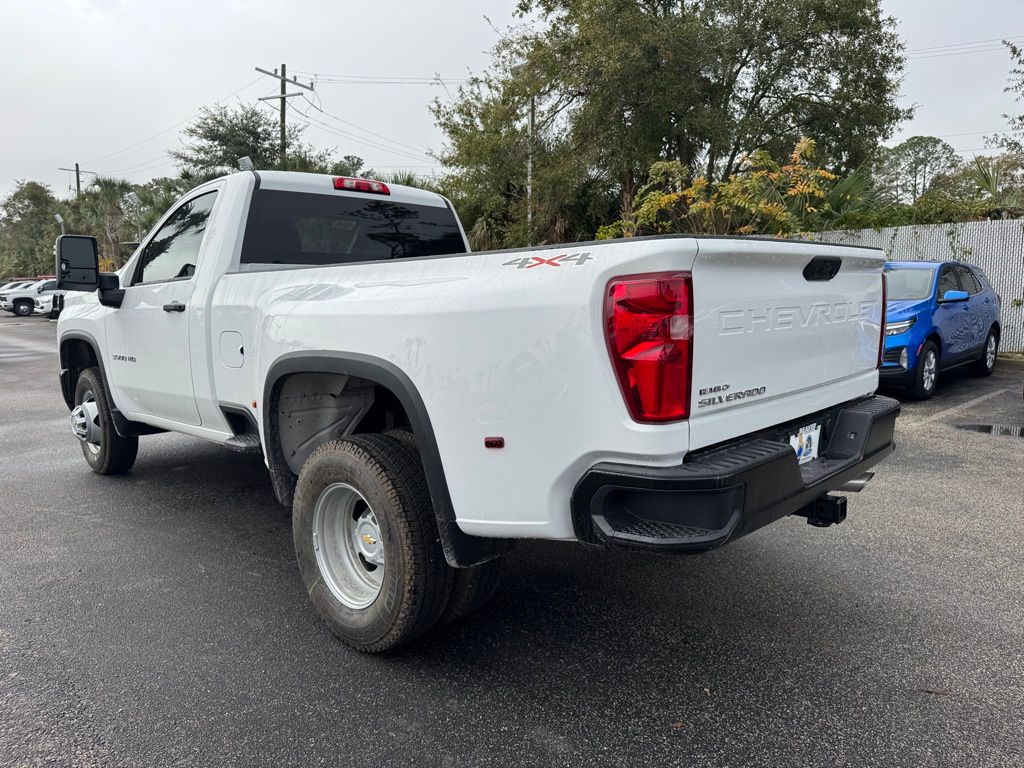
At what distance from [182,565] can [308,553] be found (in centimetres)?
117

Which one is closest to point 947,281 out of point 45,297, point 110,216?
point 45,297

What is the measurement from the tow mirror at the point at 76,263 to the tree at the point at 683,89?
14.2 meters

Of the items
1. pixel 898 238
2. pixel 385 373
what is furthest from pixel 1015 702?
pixel 898 238

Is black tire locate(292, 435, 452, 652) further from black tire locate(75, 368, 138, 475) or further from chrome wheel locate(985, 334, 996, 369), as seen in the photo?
chrome wheel locate(985, 334, 996, 369)

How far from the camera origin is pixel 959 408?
26.5 ft

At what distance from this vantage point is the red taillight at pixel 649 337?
2150 mm

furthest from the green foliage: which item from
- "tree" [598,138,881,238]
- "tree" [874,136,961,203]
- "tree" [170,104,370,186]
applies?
"tree" [874,136,961,203]

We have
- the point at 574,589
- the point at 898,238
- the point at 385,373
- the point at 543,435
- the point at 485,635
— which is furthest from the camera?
the point at 898,238

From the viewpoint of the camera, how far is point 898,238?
43.9 feet

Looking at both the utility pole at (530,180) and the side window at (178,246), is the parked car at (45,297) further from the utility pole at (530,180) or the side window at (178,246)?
the side window at (178,246)

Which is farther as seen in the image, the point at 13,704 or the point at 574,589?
the point at 574,589

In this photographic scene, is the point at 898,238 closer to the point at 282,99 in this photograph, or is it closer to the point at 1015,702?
the point at 1015,702

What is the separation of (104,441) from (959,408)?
823cm

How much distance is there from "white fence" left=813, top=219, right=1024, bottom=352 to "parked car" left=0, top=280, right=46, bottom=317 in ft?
114
